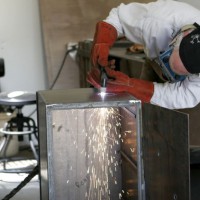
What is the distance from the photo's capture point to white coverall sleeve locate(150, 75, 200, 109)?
5.35 ft

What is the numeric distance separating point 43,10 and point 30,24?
22cm

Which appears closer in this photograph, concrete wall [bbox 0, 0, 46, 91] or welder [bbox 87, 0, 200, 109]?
welder [bbox 87, 0, 200, 109]

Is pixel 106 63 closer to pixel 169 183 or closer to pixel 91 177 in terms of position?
pixel 91 177

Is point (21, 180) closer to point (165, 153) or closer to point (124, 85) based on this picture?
point (124, 85)

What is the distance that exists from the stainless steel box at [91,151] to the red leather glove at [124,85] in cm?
7

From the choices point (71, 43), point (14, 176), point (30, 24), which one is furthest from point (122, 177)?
point (30, 24)

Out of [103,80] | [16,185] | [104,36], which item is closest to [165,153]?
[103,80]

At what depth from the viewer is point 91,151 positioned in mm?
1544

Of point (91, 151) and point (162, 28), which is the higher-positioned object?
point (162, 28)

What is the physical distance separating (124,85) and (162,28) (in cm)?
35

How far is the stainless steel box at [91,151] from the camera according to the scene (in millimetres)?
1438

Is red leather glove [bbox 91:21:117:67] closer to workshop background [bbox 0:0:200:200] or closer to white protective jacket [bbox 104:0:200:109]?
white protective jacket [bbox 104:0:200:109]

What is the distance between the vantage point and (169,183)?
1.21 metres

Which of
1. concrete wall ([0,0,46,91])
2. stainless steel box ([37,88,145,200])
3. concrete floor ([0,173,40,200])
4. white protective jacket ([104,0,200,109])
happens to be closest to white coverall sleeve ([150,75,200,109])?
white protective jacket ([104,0,200,109])
